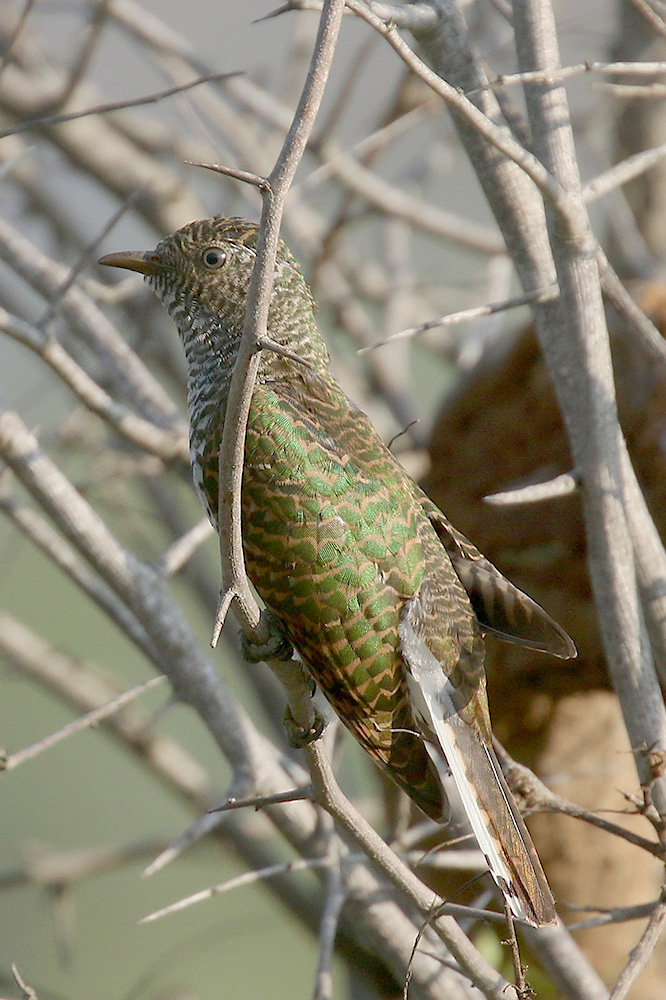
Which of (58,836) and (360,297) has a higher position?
(360,297)

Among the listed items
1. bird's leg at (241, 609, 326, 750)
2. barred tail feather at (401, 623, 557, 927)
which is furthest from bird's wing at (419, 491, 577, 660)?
bird's leg at (241, 609, 326, 750)

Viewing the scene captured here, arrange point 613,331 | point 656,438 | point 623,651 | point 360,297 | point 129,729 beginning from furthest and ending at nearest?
1. point 360,297
2. point 129,729
3. point 613,331
4. point 656,438
5. point 623,651

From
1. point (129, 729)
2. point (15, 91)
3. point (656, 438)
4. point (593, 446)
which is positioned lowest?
point (129, 729)

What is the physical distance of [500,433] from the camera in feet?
11.1

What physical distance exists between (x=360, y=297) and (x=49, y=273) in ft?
7.46

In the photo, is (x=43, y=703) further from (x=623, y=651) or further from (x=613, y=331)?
(x=623, y=651)

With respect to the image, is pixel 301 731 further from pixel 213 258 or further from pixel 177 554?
pixel 213 258

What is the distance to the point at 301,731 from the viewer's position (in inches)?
80.0

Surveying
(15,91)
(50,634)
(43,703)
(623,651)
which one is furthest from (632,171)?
(43,703)

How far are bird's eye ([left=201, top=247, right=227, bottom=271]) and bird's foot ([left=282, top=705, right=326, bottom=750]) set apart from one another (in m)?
1.18

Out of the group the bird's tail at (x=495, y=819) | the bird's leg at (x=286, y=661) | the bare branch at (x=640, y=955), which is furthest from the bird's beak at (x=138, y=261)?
the bare branch at (x=640, y=955)

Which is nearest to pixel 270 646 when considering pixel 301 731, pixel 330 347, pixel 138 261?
pixel 301 731

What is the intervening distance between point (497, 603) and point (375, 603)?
1.15 ft

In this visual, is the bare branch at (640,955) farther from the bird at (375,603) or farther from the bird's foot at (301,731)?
the bird's foot at (301,731)
